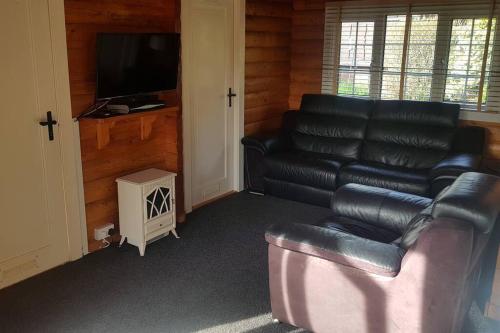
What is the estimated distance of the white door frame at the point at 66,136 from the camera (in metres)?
2.97

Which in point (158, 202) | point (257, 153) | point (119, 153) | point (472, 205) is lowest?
point (158, 202)

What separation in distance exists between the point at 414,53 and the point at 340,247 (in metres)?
3.19

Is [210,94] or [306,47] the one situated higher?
Answer: [306,47]

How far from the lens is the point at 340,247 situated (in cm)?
221

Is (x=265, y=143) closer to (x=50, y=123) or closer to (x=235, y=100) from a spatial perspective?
(x=235, y=100)

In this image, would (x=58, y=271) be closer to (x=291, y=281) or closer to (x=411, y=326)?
(x=291, y=281)

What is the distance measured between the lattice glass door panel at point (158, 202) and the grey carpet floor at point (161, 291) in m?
0.26

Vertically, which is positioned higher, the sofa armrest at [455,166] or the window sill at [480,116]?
the window sill at [480,116]

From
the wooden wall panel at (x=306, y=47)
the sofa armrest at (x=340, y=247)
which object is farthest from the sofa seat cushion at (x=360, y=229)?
the wooden wall panel at (x=306, y=47)

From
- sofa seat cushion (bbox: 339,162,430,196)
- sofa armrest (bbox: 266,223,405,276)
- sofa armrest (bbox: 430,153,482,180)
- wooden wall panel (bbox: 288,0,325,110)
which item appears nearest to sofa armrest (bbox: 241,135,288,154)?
sofa seat cushion (bbox: 339,162,430,196)

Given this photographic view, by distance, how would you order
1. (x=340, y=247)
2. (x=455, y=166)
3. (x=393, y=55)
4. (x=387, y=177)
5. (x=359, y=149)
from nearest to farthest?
(x=340, y=247) < (x=455, y=166) < (x=387, y=177) < (x=359, y=149) < (x=393, y=55)

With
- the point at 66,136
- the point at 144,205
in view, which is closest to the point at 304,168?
the point at 144,205

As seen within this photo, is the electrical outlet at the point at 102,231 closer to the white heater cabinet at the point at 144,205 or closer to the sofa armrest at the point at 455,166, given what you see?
the white heater cabinet at the point at 144,205

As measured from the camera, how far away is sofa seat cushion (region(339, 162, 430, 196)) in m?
3.88
